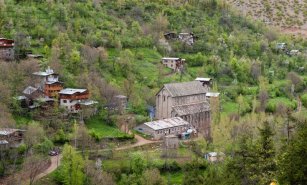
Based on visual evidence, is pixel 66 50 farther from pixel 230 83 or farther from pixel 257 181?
pixel 257 181

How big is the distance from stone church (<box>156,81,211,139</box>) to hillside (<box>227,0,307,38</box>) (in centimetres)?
A: 3983

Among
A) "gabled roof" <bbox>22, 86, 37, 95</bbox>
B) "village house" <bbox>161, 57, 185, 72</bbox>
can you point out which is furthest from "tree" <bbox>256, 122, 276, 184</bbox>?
"village house" <bbox>161, 57, 185, 72</bbox>

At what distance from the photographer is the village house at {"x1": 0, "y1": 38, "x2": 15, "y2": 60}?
145 ft

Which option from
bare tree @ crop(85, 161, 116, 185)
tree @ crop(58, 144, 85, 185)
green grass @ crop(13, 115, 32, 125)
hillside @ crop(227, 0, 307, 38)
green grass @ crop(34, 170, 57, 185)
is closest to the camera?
bare tree @ crop(85, 161, 116, 185)

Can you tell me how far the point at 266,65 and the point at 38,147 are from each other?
32061 mm

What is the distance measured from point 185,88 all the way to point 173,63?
7.20 meters

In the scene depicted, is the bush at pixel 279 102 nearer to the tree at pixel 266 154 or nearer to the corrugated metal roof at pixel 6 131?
the corrugated metal roof at pixel 6 131

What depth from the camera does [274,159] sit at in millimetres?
23172

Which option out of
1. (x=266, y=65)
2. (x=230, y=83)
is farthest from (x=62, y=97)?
(x=266, y=65)

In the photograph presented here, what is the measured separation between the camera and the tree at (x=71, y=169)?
104 feet

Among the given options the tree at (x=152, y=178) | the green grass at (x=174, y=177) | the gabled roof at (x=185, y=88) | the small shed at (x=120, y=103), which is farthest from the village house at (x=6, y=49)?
the tree at (x=152, y=178)

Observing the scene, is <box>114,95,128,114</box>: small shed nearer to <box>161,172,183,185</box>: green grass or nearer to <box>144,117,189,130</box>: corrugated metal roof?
<box>144,117,189,130</box>: corrugated metal roof

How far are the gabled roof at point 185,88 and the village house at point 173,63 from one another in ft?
18.7

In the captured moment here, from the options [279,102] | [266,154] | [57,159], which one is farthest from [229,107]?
[266,154]
